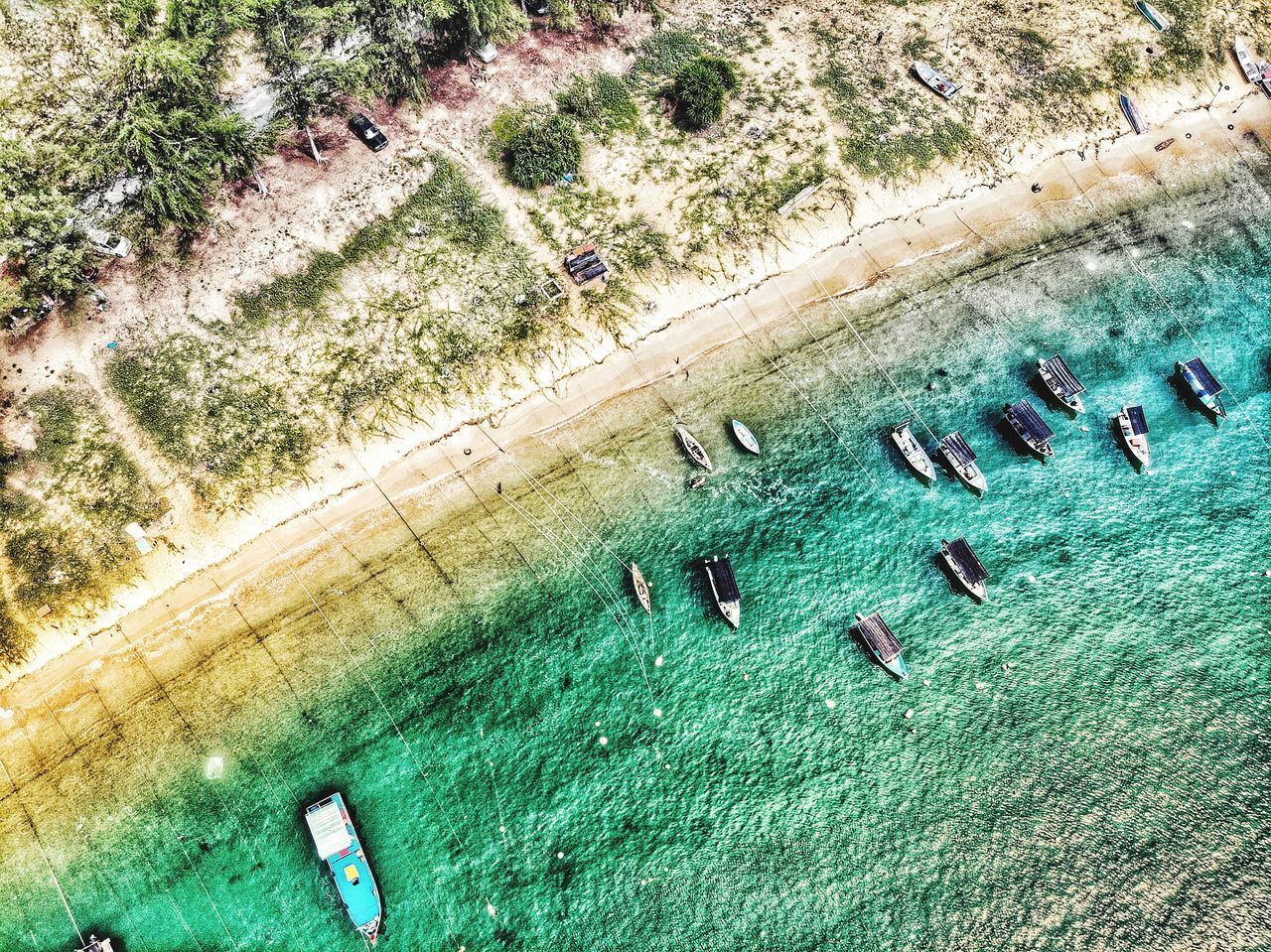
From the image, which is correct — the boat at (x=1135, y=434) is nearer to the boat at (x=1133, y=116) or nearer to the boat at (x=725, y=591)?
the boat at (x=1133, y=116)

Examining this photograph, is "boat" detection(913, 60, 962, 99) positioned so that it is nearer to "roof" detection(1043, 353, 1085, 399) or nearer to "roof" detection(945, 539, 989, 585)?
"roof" detection(1043, 353, 1085, 399)

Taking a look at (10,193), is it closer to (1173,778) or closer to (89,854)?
(89,854)

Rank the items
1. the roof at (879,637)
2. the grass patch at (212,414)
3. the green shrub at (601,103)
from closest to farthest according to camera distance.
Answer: the roof at (879,637), the grass patch at (212,414), the green shrub at (601,103)

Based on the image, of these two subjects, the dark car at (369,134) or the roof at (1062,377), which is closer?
the roof at (1062,377)

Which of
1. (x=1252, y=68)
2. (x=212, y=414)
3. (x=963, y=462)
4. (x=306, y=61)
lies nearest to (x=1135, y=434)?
(x=963, y=462)

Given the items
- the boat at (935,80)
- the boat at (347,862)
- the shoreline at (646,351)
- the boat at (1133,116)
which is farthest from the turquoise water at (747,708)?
the boat at (935,80)

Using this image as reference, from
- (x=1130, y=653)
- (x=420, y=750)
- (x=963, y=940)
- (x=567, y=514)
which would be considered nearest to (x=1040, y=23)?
(x=1130, y=653)
